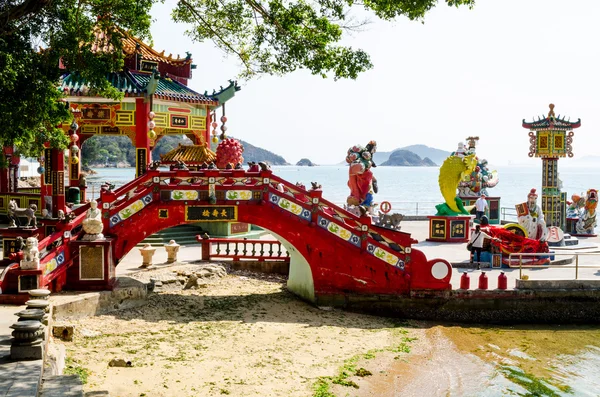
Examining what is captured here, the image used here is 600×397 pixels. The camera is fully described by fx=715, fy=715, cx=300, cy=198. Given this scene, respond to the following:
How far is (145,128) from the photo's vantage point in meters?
26.7

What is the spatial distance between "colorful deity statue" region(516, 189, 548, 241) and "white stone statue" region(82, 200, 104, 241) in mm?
14107

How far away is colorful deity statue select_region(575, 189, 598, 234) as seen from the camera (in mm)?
31734

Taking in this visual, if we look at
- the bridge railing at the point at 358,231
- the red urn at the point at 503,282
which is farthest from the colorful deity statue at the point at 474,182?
the bridge railing at the point at 358,231

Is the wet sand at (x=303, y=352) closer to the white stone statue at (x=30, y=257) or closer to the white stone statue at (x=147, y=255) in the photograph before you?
the white stone statue at (x=147, y=255)

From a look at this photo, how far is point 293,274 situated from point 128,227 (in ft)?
16.2

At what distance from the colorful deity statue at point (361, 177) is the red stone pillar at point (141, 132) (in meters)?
7.71

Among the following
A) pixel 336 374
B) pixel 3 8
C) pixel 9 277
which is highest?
pixel 3 8

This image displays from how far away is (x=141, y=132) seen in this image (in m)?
26.8

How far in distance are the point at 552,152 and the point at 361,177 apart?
10586 millimetres

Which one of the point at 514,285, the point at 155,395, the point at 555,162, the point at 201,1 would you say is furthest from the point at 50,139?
the point at 555,162

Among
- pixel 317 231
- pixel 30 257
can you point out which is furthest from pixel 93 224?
pixel 317 231

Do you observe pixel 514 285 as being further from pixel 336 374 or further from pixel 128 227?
pixel 128 227

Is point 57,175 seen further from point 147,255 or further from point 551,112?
point 551,112

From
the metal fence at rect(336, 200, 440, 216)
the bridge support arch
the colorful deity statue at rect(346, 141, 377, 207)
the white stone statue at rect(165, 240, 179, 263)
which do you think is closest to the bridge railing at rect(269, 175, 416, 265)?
the bridge support arch
